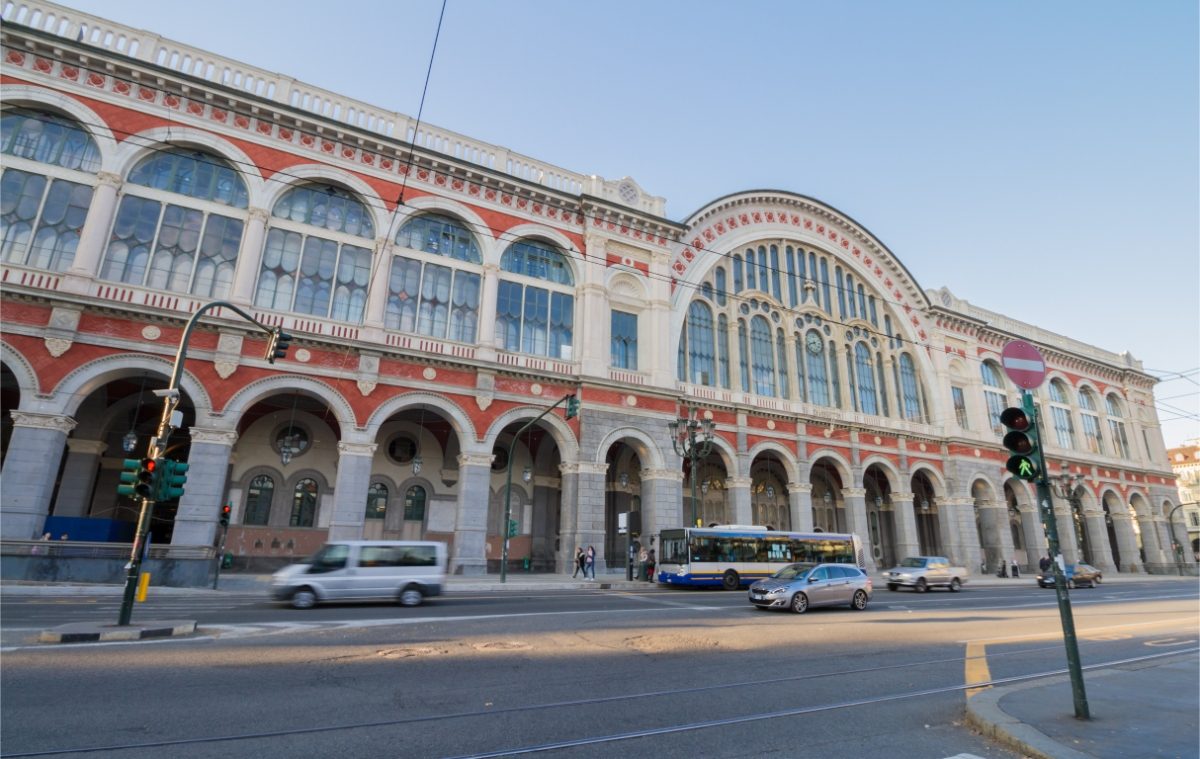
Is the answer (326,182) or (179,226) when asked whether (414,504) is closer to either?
(179,226)

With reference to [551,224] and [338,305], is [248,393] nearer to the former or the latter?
[338,305]

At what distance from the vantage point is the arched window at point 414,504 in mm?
26203

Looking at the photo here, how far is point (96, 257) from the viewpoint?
19516mm

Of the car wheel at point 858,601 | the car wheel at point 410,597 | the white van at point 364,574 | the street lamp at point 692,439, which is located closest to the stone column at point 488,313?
the street lamp at point 692,439

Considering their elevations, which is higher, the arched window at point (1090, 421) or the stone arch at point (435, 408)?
the arched window at point (1090, 421)

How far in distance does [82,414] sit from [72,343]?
488 centimetres

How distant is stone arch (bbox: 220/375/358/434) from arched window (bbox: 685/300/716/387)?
57.0 ft

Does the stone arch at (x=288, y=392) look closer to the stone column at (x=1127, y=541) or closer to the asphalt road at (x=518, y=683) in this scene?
the asphalt road at (x=518, y=683)

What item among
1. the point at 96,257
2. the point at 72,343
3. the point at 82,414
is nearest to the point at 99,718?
the point at 72,343

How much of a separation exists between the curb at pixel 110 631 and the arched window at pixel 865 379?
35.6 m

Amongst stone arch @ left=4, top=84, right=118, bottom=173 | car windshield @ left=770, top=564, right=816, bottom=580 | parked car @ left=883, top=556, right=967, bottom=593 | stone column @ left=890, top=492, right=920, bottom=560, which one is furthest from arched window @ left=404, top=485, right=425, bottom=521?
stone column @ left=890, top=492, right=920, bottom=560

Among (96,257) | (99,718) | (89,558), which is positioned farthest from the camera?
(96,257)

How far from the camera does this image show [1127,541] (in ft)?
150

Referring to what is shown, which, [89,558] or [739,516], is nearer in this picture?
[89,558]
